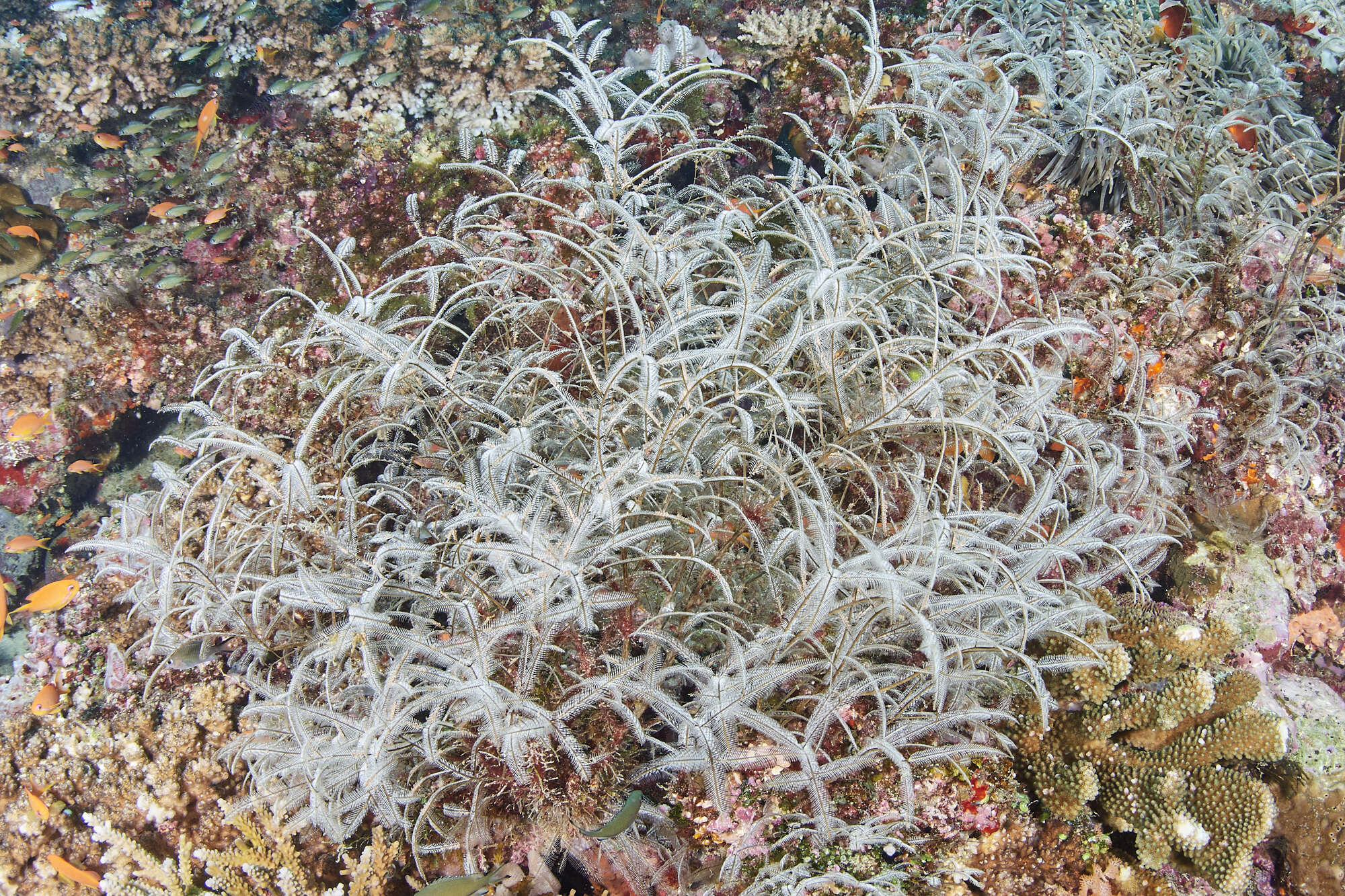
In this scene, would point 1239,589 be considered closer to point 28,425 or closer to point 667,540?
point 667,540

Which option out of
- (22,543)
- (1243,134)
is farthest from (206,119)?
(1243,134)

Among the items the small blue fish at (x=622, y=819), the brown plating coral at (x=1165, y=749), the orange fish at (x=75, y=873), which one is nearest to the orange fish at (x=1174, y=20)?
the brown plating coral at (x=1165, y=749)

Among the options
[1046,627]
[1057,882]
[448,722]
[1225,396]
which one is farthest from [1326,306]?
[448,722]

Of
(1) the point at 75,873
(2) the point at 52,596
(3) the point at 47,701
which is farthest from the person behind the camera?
(2) the point at 52,596

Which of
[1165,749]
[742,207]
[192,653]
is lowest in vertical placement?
[1165,749]

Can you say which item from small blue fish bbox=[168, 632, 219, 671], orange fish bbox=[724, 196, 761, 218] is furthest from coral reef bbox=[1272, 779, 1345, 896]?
small blue fish bbox=[168, 632, 219, 671]

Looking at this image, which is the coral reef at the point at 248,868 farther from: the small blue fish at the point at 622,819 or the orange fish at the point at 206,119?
the orange fish at the point at 206,119
